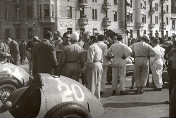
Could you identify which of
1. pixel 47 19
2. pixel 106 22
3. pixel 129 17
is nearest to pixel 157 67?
pixel 47 19

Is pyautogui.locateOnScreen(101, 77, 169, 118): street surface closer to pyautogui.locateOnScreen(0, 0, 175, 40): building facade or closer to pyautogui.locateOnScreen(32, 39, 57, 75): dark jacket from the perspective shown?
pyautogui.locateOnScreen(32, 39, 57, 75): dark jacket

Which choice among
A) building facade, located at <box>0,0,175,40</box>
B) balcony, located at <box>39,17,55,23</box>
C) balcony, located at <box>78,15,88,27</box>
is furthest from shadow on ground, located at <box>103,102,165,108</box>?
balcony, located at <box>78,15,88,27</box>

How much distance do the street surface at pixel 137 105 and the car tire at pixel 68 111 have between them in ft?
10.1

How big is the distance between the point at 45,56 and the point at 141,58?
3609 mm

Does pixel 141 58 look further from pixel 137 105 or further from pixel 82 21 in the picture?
pixel 82 21

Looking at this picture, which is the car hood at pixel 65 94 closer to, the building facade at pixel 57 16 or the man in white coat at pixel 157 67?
the man in white coat at pixel 157 67

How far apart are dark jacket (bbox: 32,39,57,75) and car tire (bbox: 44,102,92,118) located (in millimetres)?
4565

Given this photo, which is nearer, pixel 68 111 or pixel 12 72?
pixel 68 111

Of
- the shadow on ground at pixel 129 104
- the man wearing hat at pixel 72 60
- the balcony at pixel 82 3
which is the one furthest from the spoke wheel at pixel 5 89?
the balcony at pixel 82 3

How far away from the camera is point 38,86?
6.25 meters

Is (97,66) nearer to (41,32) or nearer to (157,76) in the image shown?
(157,76)

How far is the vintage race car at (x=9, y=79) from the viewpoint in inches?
368

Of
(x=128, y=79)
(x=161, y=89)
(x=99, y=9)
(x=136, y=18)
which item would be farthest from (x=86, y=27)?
(x=161, y=89)

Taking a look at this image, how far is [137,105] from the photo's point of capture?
10672mm
